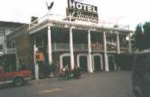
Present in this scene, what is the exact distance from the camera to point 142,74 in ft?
24.1

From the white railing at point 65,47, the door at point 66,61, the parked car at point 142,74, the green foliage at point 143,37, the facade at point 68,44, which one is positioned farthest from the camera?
the green foliage at point 143,37

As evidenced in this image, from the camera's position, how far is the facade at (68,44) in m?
29.7

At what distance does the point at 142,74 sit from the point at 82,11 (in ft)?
91.2

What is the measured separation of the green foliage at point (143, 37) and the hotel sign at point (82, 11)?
12.7 metres

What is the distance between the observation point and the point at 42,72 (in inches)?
1120

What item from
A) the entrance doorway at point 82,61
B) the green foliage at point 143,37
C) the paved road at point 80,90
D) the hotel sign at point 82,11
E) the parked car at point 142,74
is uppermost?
the hotel sign at point 82,11

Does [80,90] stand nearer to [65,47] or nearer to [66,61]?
[66,61]

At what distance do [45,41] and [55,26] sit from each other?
450 centimetres

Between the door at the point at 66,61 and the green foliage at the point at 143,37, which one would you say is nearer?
the door at the point at 66,61

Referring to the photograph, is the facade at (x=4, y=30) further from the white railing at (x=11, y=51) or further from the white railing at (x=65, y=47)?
the white railing at (x=65, y=47)

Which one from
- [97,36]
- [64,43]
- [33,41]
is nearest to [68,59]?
[64,43]

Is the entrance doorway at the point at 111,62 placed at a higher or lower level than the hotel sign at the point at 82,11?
lower

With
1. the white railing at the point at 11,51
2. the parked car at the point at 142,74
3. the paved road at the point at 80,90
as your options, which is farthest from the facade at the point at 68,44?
the parked car at the point at 142,74

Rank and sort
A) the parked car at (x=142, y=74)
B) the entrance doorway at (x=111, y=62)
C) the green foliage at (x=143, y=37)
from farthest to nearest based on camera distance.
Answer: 1. the green foliage at (x=143, y=37)
2. the entrance doorway at (x=111, y=62)
3. the parked car at (x=142, y=74)
